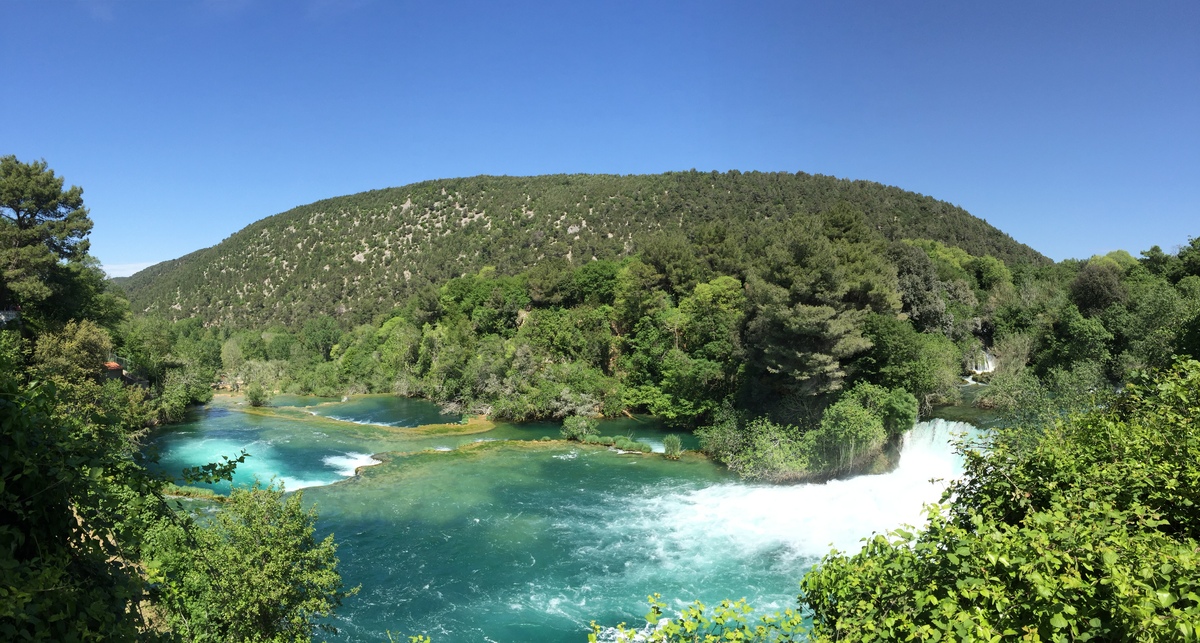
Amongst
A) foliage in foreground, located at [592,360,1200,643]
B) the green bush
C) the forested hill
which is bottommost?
the green bush

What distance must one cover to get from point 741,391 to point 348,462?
71.9ft

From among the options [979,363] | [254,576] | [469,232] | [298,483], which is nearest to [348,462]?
[298,483]

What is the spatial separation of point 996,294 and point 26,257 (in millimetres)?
64216

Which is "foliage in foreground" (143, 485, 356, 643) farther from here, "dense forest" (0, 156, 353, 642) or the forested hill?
the forested hill

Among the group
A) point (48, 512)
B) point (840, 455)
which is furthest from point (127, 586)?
point (840, 455)

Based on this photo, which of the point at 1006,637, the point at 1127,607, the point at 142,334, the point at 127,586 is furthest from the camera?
the point at 142,334

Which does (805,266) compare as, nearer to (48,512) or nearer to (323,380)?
(48,512)

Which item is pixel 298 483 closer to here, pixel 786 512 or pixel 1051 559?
pixel 786 512

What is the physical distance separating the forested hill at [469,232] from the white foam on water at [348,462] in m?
40.7

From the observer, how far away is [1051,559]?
186 inches

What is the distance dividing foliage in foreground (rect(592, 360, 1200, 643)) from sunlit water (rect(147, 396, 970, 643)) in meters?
2.51

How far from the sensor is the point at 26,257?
29734mm

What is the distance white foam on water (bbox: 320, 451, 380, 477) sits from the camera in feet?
93.4

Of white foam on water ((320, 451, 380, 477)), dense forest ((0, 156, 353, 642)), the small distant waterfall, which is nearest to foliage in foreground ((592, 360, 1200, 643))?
dense forest ((0, 156, 353, 642))
